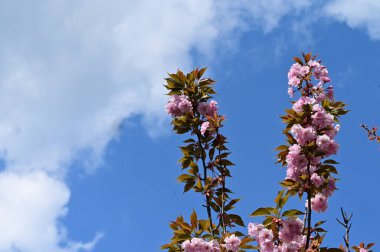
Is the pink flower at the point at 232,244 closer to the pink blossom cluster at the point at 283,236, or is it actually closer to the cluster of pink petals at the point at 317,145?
the pink blossom cluster at the point at 283,236

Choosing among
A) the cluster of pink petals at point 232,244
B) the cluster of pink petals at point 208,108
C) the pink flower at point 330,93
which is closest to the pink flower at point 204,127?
the cluster of pink petals at point 208,108

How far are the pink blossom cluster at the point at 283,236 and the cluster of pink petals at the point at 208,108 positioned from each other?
176cm

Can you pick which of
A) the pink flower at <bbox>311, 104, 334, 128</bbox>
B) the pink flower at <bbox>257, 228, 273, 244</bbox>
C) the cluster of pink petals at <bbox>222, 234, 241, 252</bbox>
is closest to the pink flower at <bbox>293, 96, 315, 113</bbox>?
the pink flower at <bbox>311, 104, 334, 128</bbox>

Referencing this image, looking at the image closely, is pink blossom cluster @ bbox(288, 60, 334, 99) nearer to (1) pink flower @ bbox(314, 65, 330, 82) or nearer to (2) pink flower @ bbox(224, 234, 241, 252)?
(1) pink flower @ bbox(314, 65, 330, 82)

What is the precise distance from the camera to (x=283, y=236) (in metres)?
4.36

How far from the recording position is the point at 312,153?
4539 mm

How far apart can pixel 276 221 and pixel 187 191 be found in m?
1.37

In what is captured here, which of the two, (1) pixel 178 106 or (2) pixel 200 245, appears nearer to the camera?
(2) pixel 200 245

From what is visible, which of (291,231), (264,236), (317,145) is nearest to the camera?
(264,236)

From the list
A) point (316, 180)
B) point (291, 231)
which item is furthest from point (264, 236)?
point (316, 180)

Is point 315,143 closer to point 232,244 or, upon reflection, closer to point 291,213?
point 291,213

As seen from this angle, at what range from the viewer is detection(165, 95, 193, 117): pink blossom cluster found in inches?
229

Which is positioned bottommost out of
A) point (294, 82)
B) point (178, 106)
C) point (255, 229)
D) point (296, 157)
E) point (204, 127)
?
point (255, 229)

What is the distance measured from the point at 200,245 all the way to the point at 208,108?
2.08 m
